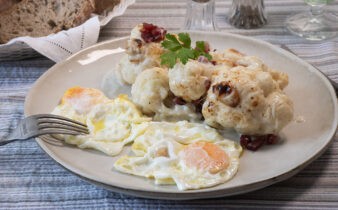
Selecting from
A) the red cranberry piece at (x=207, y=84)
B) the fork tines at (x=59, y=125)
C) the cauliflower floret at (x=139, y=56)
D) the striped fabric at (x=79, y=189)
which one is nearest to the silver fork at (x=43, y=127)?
the fork tines at (x=59, y=125)

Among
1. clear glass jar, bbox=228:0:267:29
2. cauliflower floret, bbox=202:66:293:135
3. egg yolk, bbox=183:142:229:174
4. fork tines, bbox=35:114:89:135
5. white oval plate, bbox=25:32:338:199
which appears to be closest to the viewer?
white oval plate, bbox=25:32:338:199

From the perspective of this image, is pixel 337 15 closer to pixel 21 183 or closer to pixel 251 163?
pixel 251 163

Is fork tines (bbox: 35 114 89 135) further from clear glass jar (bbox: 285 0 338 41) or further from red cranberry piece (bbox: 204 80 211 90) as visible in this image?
clear glass jar (bbox: 285 0 338 41)

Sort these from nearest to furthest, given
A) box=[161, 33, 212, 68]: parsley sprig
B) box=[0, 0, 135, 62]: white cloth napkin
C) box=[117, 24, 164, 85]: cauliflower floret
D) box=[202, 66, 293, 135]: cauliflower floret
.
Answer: box=[202, 66, 293, 135]: cauliflower floret → box=[161, 33, 212, 68]: parsley sprig → box=[117, 24, 164, 85]: cauliflower floret → box=[0, 0, 135, 62]: white cloth napkin

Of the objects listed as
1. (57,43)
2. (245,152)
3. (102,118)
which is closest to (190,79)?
(245,152)

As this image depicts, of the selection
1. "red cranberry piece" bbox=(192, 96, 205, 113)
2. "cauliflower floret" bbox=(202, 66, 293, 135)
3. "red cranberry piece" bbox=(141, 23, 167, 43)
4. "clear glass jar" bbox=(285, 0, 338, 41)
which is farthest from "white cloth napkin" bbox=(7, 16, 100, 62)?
"clear glass jar" bbox=(285, 0, 338, 41)

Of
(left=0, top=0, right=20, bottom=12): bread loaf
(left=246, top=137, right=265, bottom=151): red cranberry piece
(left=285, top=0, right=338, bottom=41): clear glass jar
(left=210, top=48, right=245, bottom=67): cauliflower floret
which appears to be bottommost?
(left=285, top=0, right=338, bottom=41): clear glass jar

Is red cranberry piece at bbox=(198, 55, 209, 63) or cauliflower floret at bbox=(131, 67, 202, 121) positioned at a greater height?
red cranberry piece at bbox=(198, 55, 209, 63)
